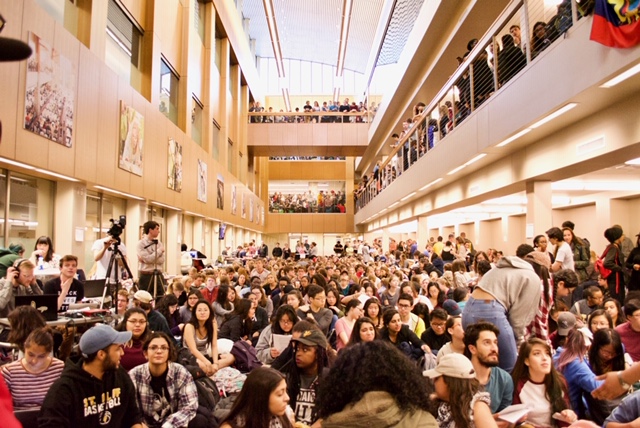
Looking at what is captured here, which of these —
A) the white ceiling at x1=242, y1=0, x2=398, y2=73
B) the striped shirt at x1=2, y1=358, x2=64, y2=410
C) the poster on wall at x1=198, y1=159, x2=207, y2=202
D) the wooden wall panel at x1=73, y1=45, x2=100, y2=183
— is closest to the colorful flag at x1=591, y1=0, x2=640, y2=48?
the striped shirt at x1=2, y1=358, x2=64, y2=410

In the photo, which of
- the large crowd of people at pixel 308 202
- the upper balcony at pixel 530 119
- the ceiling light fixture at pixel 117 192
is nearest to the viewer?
the upper balcony at pixel 530 119

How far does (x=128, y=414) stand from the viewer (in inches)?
154

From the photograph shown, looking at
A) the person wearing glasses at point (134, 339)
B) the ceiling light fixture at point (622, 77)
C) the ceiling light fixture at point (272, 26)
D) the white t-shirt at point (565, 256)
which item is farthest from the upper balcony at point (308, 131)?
the person wearing glasses at point (134, 339)

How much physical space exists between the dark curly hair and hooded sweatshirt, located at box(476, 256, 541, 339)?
3.47 meters

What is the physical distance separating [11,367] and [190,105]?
15.8 m

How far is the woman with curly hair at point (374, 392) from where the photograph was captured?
186 centimetres

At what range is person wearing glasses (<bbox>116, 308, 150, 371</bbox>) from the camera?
5.34 m

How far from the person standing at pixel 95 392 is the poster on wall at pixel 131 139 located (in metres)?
8.68

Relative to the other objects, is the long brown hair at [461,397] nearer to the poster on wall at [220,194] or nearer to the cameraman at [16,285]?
the cameraman at [16,285]

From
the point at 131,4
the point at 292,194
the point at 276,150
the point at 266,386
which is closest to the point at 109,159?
the point at 131,4

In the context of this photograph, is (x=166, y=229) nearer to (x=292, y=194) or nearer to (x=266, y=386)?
(x=266, y=386)

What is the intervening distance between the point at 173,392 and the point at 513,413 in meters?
2.49

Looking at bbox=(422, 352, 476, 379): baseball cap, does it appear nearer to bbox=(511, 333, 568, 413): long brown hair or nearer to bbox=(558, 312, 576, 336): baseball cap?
bbox=(511, 333, 568, 413): long brown hair

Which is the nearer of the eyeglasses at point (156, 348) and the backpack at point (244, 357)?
the eyeglasses at point (156, 348)
